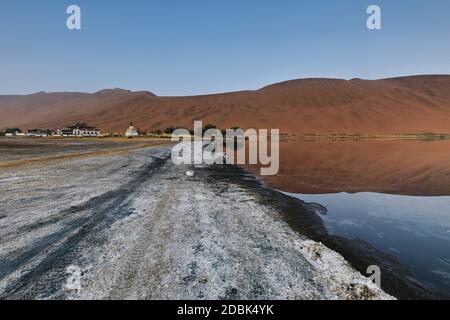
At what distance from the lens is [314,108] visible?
134m

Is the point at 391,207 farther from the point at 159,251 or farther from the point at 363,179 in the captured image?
the point at 159,251

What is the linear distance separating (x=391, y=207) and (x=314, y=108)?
129 metres

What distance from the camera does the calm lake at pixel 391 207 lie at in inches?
294

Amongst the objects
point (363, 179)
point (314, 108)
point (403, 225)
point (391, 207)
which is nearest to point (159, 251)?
point (403, 225)

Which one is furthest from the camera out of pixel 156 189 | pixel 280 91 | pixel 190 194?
pixel 280 91

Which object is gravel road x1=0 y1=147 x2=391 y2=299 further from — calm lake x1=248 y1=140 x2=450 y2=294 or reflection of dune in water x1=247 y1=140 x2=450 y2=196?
reflection of dune in water x1=247 y1=140 x2=450 y2=196

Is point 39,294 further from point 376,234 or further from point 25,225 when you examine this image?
point 376,234

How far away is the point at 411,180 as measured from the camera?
59.8 ft

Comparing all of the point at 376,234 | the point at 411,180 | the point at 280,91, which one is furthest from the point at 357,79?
the point at 376,234

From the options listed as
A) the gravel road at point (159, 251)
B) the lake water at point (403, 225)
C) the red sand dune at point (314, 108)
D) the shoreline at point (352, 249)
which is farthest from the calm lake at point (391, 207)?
the red sand dune at point (314, 108)
